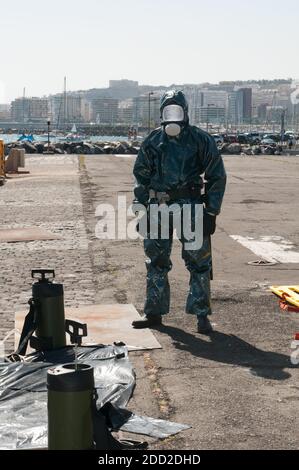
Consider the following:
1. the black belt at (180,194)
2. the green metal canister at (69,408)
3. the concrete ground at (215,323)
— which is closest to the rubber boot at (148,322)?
the concrete ground at (215,323)

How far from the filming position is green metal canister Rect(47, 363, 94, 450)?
3.98 m

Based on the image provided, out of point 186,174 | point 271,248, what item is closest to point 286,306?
point 186,174

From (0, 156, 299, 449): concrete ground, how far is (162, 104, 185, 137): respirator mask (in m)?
1.74

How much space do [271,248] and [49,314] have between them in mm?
6493

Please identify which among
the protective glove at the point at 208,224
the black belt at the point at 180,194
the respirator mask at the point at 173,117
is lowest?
the protective glove at the point at 208,224

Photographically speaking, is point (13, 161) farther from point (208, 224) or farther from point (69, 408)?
point (69, 408)

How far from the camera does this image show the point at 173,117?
7.10 meters

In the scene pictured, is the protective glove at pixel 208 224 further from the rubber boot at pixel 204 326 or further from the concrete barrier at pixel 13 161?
the concrete barrier at pixel 13 161

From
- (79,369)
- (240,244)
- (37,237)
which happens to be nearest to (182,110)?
(79,369)

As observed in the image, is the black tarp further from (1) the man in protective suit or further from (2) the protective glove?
(2) the protective glove

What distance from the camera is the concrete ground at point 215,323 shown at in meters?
4.85

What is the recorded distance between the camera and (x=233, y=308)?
8.00 meters
